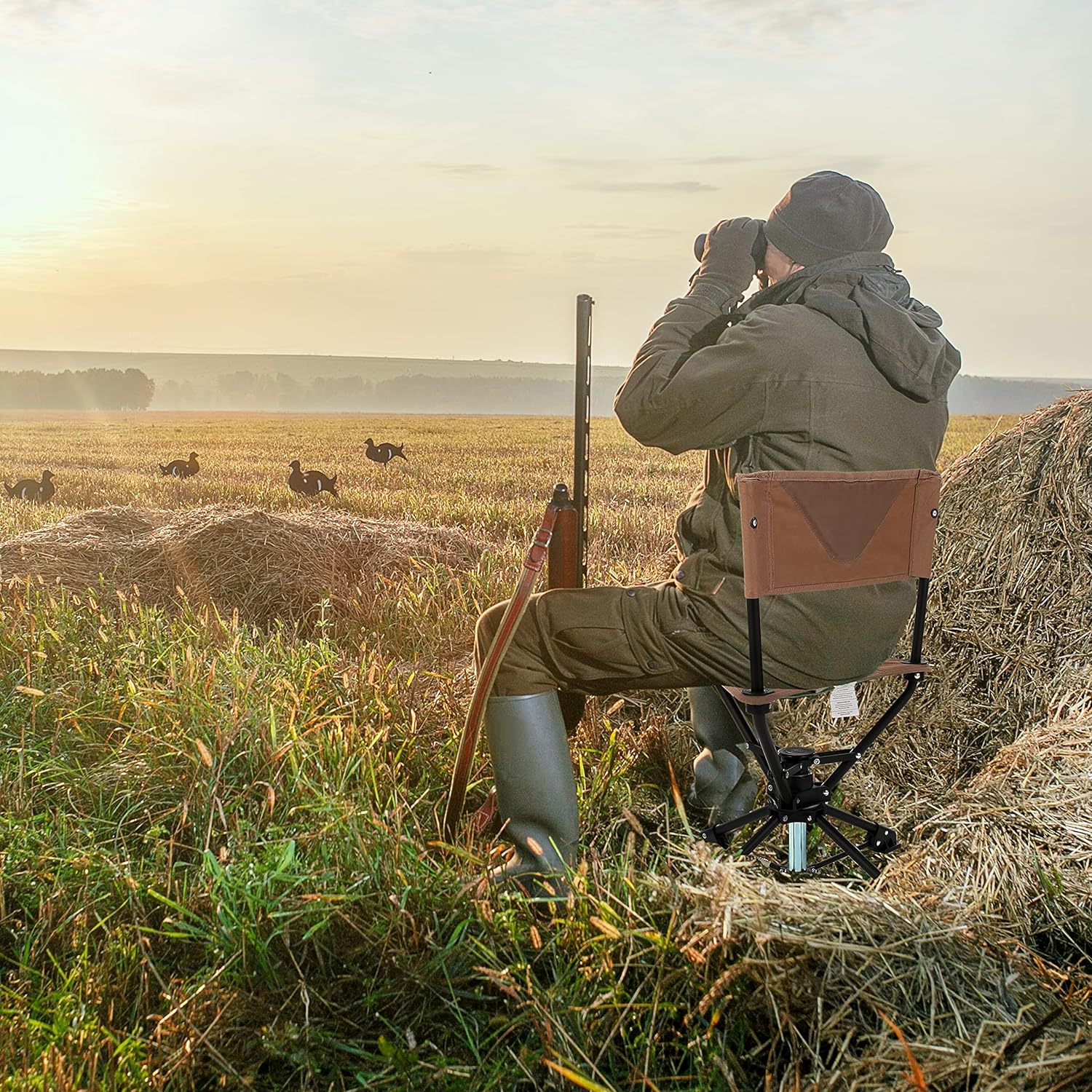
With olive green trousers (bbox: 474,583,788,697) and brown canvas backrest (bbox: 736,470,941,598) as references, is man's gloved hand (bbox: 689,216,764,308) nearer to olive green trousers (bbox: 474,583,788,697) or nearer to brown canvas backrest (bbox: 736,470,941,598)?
brown canvas backrest (bbox: 736,470,941,598)

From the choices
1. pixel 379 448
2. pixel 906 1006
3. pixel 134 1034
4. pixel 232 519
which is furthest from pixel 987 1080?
pixel 379 448

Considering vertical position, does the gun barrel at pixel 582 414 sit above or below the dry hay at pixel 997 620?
above

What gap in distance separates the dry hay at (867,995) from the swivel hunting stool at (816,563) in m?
0.59

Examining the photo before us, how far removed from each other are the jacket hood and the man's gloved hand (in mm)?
114

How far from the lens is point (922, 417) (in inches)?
110

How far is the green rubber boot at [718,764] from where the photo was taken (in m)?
3.67

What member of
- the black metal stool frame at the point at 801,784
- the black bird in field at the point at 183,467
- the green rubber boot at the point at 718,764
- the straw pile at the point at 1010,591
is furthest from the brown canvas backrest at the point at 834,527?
the black bird in field at the point at 183,467

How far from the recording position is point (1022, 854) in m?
2.83

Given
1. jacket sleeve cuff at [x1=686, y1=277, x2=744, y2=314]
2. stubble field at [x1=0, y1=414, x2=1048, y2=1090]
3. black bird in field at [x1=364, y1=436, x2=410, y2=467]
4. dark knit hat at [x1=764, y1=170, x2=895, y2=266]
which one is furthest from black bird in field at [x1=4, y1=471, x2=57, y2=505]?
dark knit hat at [x1=764, y1=170, x2=895, y2=266]

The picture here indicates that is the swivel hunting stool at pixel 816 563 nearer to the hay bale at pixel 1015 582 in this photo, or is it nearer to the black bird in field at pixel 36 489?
the hay bale at pixel 1015 582

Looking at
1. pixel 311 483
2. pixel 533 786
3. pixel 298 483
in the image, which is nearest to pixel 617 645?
pixel 533 786

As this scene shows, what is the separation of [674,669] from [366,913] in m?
1.01

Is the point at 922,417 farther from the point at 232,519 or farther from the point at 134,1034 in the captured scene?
the point at 232,519

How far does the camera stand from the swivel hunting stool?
2564 millimetres
